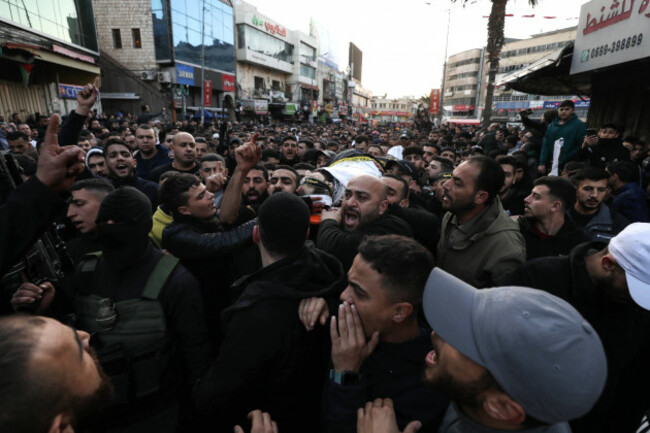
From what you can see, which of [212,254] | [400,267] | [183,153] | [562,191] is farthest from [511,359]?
[183,153]

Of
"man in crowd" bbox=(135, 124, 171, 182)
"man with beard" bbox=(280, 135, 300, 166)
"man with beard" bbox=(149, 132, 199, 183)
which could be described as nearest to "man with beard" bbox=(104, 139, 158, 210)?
"man with beard" bbox=(149, 132, 199, 183)

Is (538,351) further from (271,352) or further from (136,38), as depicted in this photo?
(136,38)

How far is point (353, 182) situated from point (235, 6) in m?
50.8

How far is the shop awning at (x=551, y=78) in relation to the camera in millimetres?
9461

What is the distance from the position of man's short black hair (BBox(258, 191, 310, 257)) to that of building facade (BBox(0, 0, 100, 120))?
51.7 feet

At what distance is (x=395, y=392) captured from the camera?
1516 millimetres

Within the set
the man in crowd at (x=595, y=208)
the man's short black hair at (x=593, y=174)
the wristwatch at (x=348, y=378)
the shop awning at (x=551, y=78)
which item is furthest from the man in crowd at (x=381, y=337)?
the shop awning at (x=551, y=78)

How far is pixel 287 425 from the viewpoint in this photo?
69.6 inches

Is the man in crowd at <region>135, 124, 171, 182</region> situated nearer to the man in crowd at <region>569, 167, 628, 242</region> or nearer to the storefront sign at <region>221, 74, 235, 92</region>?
the man in crowd at <region>569, 167, 628, 242</region>

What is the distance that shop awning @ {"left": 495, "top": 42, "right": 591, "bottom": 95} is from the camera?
946cm

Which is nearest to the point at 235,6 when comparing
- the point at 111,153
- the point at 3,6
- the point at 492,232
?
the point at 3,6

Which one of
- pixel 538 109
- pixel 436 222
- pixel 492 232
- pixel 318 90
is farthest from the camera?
pixel 318 90

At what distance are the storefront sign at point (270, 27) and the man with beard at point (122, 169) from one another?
49984 millimetres

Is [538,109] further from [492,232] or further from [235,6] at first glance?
[492,232]
